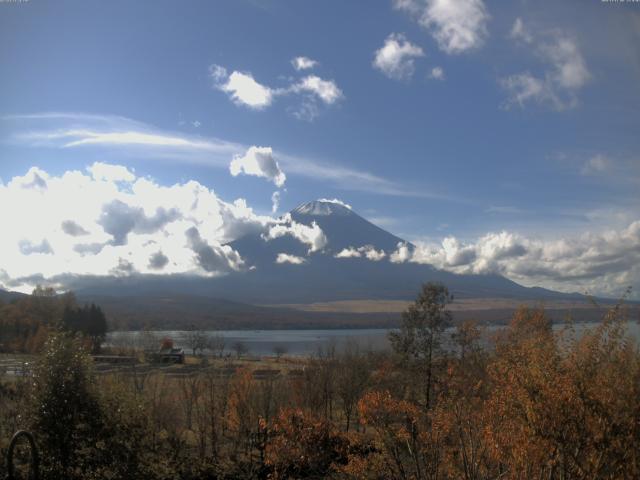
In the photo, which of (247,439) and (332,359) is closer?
(247,439)

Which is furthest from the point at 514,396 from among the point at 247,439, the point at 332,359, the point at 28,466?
the point at 332,359

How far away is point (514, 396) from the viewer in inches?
376

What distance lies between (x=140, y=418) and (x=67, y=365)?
2405mm

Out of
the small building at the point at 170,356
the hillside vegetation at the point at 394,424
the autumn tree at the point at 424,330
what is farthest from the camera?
the small building at the point at 170,356

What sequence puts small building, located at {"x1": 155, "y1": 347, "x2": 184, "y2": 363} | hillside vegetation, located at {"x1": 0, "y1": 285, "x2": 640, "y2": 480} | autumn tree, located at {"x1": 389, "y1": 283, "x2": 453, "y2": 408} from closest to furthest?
1. hillside vegetation, located at {"x1": 0, "y1": 285, "x2": 640, "y2": 480}
2. autumn tree, located at {"x1": 389, "y1": 283, "x2": 453, "y2": 408}
3. small building, located at {"x1": 155, "y1": 347, "x2": 184, "y2": 363}

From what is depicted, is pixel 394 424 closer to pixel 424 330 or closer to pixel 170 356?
pixel 424 330

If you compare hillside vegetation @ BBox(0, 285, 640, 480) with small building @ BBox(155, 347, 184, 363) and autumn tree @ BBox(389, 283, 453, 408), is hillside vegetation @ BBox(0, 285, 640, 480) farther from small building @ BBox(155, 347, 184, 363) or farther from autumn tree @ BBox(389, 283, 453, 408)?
small building @ BBox(155, 347, 184, 363)

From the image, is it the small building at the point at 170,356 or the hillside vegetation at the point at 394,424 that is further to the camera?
the small building at the point at 170,356

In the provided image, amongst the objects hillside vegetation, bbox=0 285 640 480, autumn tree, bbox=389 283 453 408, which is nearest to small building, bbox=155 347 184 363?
hillside vegetation, bbox=0 285 640 480

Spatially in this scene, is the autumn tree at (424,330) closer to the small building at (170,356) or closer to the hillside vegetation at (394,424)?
the hillside vegetation at (394,424)

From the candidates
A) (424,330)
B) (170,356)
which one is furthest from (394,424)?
(170,356)

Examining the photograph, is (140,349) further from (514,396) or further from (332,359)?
(514,396)

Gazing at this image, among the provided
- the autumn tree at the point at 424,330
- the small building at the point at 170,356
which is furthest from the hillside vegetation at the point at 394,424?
the small building at the point at 170,356

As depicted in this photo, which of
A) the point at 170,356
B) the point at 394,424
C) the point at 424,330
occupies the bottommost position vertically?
the point at 170,356
